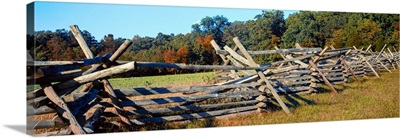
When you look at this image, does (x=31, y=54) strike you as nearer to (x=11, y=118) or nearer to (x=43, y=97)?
(x=43, y=97)

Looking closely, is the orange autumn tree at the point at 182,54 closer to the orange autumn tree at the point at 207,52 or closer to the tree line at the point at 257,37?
the tree line at the point at 257,37

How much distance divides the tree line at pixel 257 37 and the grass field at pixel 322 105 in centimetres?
51

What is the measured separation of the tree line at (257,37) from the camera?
7613 mm

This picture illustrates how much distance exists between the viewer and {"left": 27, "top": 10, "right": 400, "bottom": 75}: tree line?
25.0 feet

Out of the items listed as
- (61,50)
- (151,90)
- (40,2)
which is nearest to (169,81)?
(61,50)

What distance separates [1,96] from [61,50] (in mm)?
1706

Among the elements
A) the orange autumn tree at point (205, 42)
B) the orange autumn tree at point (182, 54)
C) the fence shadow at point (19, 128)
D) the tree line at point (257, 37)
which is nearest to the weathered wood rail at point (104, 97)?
the fence shadow at point (19, 128)

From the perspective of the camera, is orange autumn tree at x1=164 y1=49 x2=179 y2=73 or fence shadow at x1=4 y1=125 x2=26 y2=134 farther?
orange autumn tree at x1=164 y1=49 x2=179 y2=73

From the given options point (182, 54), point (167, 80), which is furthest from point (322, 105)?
point (182, 54)

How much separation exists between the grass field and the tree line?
0.51 metres

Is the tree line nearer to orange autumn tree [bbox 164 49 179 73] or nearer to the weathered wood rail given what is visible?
orange autumn tree [bbox 164 49 179 73]

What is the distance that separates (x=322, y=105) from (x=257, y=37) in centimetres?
197

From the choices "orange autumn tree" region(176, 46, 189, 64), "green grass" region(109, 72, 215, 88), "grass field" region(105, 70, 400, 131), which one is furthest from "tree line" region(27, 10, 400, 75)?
"grass field" region(105, 70, 400, 131)

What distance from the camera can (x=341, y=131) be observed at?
612cm
